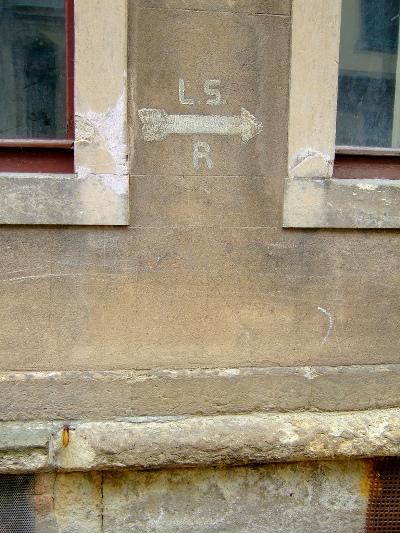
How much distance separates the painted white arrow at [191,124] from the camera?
2.41 m

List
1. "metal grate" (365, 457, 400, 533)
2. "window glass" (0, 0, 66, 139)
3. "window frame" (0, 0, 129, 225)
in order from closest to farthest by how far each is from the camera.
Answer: "window frame" (0, 0, 129, 225), "window glass" (0, 0, 66, 139), "metal grate" (365, 457, 400, 533)

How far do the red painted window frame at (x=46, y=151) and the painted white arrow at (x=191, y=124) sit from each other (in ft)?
1.18

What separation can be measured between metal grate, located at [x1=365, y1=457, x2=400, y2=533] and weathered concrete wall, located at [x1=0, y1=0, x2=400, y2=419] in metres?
0.37

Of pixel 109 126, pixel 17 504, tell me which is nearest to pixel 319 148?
pixel 109 126

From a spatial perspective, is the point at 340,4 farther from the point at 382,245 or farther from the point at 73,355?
the point at 73,355

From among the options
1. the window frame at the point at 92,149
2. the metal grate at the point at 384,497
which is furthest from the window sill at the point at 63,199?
the metal grate at the point at 384,497

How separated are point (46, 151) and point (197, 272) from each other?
0.87 meters

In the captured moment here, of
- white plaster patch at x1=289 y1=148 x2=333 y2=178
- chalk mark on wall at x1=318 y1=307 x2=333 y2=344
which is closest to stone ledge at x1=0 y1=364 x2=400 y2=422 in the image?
chalk mark on wall at x1=318 y1=307 x2=333 y2=344

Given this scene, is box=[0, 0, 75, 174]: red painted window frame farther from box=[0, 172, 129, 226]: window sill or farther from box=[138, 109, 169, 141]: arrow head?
box=[138, 109, 169, 141]: arrow head

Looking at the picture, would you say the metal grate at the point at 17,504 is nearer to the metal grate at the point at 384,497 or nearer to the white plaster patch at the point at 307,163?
the metal grate at the point at 384,497

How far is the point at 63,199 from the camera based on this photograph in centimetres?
234

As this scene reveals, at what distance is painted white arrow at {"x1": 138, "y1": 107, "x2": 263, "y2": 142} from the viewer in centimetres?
241

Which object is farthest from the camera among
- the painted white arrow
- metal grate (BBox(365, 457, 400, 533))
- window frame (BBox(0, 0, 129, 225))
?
metal grate (BBox(365, 457, 400, 533))

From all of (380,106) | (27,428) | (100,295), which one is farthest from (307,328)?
(27,428)
